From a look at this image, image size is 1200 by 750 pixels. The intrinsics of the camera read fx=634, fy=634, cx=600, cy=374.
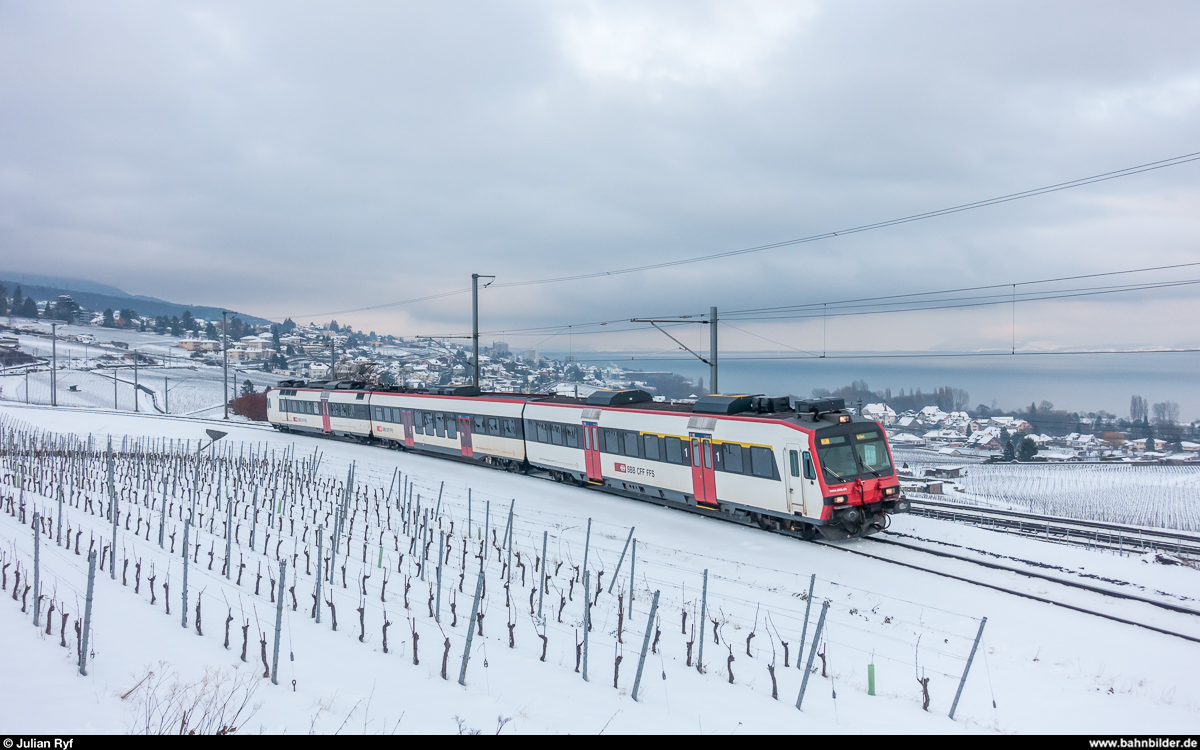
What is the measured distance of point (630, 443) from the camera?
71.4ft

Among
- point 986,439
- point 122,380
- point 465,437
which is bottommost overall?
point 986,439

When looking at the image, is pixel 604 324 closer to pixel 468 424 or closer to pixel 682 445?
pixel 468 424

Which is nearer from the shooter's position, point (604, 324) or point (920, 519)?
point (920, 519)

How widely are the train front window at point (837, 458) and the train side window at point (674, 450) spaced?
4912 mm

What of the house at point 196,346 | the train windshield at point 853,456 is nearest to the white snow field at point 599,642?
the train windshield at point 853,456

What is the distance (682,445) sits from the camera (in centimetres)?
1977

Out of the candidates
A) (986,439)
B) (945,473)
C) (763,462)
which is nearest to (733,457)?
(763,462)

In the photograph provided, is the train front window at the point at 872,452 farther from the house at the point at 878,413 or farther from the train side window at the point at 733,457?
the train side window at the point at 733,457

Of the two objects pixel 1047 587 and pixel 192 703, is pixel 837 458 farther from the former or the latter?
pixel 192 703

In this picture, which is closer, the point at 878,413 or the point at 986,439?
the point at 878,413

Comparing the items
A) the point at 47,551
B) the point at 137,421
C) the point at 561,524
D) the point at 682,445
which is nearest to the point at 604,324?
the point at 682,445

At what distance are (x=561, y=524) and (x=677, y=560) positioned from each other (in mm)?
4653

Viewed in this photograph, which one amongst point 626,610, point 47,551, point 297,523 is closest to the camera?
point 626,610

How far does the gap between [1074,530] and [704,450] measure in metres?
10.8
